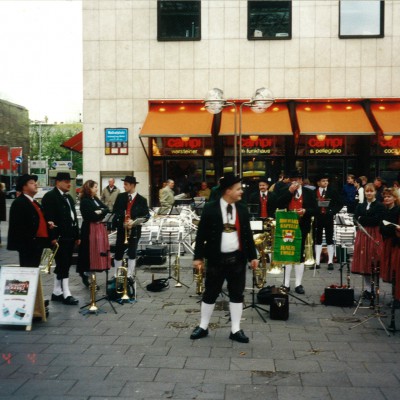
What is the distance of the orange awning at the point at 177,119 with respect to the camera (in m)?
20.1

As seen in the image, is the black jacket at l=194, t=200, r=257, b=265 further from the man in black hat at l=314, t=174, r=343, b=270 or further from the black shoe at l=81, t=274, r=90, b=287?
the man in black hat at l=314, t=174, r=343, b=270

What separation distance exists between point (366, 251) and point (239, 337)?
3.18 meters

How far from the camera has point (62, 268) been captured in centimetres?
931

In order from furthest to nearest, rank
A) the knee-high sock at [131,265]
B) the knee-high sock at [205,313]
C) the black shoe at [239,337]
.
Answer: the knee-high sock at [131,265] < the knee-high sock at [205,313] < the black shoe at [239,337]

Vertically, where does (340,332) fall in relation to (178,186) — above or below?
below

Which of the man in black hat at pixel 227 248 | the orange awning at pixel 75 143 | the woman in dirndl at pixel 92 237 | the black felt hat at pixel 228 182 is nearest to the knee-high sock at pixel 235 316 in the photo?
the man in black hat at pixel 227 248

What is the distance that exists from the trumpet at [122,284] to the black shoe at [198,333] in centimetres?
240

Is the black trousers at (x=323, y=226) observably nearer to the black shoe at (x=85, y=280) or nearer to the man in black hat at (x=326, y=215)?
the man in black hat at (x=326, y=215)

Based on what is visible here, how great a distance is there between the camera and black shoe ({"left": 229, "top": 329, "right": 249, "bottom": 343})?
7.11 metres

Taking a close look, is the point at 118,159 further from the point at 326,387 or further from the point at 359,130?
the point at 326,387

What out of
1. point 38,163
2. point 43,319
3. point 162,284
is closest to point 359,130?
point 162,284

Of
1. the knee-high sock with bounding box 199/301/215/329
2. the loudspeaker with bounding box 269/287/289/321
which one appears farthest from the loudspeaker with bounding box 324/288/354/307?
the knee-high sock with bounding box 199/301/215/329

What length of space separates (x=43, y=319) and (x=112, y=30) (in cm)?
1555

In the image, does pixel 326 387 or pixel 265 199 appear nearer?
pixel 326 387
